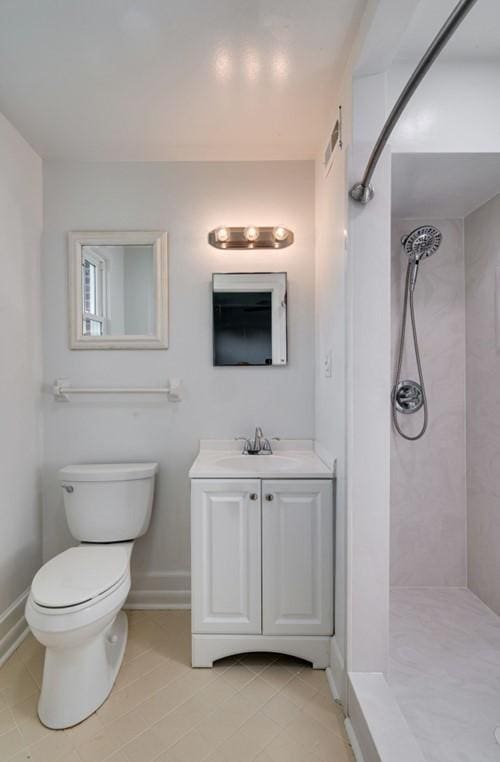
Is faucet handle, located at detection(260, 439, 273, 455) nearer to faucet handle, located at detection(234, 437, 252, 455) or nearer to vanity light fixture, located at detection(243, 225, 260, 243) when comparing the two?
faucet handle, located at detection(234, 437, 252, 455)

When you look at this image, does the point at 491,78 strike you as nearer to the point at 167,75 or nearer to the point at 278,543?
the point at 167,75

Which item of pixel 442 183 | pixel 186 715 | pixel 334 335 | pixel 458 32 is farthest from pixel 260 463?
pixel 458 32

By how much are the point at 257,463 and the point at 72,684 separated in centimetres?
110

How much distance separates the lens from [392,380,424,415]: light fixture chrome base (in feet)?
7.08

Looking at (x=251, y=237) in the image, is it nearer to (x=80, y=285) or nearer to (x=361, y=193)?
(x=361, y=193)

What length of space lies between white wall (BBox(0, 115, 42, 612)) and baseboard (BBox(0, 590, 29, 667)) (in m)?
0.04

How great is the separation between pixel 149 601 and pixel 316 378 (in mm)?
1497

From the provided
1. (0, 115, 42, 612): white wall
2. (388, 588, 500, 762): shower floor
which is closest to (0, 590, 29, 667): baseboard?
(0, 115, 42, 612): white wall

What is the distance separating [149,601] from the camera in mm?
2182

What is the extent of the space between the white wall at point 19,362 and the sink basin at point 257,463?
98cm

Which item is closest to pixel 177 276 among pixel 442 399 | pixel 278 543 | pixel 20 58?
pixel 20 58

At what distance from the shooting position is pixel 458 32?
4.47 ft

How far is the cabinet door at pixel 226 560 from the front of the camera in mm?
1705

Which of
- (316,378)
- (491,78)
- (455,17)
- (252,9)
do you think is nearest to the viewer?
(455,17)
